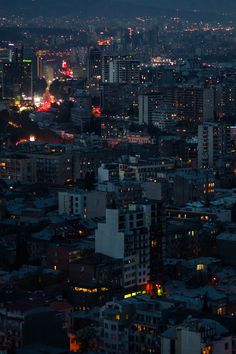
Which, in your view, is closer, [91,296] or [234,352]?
[234,352]

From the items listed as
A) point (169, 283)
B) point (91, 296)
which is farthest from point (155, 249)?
point (91, 296)

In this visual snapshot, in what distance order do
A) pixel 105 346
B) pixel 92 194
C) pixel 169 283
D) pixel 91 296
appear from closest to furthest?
1. pixel 105 346
2. pixel 91 296
3. pixel 169 283
4. pixel 92 194

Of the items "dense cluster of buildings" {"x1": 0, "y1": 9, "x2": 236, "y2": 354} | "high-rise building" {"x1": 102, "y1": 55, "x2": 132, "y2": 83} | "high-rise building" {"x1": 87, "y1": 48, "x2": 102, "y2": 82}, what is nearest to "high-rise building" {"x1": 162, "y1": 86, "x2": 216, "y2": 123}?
"dense cluster of buildings" {"x1": 0, "y1": 9, "x2": 236, "y2": 354}

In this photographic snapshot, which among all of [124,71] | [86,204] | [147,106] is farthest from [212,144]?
[124,71]

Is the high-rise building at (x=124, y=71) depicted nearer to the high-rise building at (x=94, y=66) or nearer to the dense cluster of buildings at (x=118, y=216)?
the dense cluster of buildings at (x=118, y=216)

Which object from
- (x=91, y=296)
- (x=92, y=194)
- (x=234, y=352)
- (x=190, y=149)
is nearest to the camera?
(x=234, y=352)

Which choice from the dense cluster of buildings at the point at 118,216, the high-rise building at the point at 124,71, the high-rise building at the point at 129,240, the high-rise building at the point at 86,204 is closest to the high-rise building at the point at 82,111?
the dense cluster of buildings at the point at 118,216

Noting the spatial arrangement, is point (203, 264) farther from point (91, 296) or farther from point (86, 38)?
point (86, 38)
